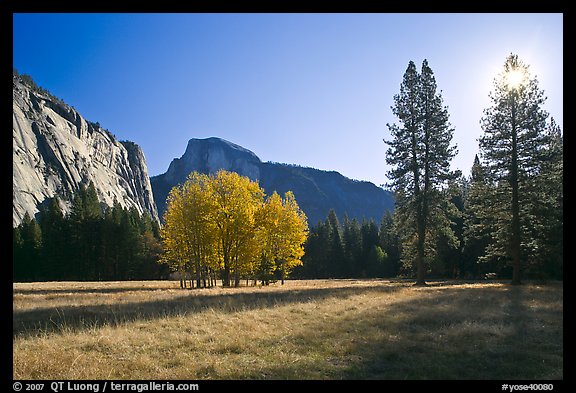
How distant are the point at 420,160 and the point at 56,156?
475 feet

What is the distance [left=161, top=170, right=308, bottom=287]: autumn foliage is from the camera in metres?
33.1

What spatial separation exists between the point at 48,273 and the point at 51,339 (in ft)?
223

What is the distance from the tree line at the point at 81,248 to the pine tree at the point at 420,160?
52.7m

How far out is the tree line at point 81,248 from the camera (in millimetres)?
62688

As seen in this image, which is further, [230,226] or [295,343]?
[230,226]

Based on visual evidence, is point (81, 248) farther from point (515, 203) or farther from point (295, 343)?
point (515, 203)

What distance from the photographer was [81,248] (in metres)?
63.2

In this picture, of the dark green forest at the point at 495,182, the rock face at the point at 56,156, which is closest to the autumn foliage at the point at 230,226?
the dark green forest at the point at 495,182

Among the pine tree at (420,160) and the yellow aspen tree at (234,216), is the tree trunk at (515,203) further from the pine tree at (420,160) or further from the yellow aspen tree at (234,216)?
the yellow aspen tree at (234,216)

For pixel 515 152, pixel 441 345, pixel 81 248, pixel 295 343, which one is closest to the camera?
pixel 441 345

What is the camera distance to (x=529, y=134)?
24.2 meters

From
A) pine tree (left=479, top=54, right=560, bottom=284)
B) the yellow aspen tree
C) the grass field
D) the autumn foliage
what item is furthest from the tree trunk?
the yellow aspen tree

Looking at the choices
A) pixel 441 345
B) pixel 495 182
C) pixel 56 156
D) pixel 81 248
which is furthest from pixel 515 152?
pixel 56 156
